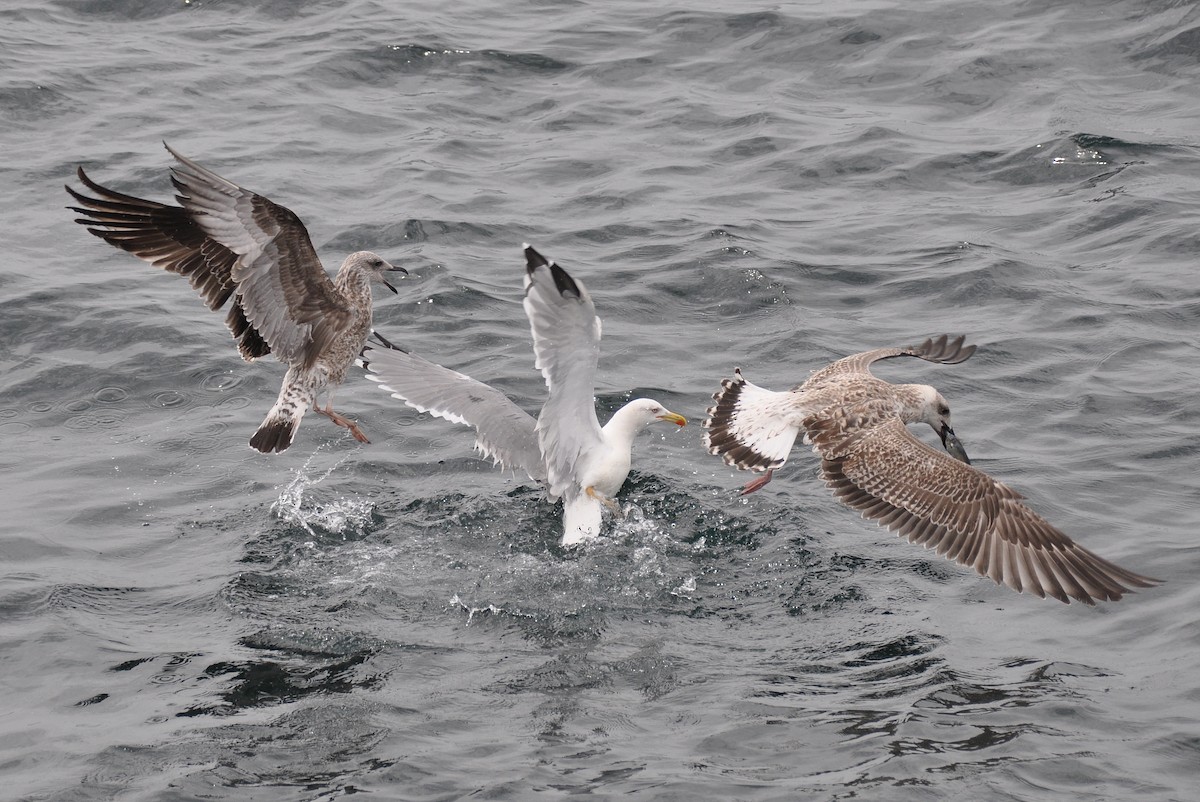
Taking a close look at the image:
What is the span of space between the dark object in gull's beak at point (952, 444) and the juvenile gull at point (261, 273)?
3.26 metres

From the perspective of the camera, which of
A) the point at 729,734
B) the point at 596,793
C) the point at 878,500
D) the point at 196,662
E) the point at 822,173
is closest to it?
the point at 596,793

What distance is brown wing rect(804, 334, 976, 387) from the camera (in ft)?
27.1

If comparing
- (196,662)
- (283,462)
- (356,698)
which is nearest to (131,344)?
(283,462)

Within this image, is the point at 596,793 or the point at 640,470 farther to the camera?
the point at 640,470

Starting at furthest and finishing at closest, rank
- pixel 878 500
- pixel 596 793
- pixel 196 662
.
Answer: pixel 878 500 < pixel 196 662 < pixel 596 793

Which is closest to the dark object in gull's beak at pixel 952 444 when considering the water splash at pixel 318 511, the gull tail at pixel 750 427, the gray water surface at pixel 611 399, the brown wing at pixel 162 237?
the gray water surface at pixel 611 399

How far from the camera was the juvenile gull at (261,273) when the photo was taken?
7.27 metres

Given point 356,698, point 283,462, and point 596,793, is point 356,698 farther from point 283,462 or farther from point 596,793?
point 283,462

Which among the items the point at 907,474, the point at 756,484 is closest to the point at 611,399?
the point at 756,484

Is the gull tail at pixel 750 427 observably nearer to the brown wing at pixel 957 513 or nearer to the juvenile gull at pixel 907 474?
the juvenile gull at pixel 907 474

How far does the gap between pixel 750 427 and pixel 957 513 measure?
1134 mm

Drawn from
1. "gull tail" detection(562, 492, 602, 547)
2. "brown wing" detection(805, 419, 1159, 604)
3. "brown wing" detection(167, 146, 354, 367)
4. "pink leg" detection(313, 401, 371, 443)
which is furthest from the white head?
"brown wing" detection(167, 146, 354, 367)

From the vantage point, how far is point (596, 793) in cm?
532

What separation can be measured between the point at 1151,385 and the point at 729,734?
4472 millimetres
